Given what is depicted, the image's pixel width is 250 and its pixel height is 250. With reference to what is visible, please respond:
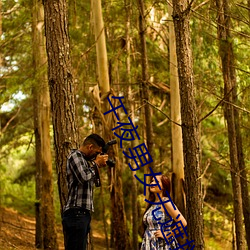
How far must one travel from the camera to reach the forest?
6.46 m

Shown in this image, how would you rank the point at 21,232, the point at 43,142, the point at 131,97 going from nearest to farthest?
the point at 43,142
the point at 21,232
the point at 131,97

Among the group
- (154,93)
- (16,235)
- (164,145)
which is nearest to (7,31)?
(154,93)

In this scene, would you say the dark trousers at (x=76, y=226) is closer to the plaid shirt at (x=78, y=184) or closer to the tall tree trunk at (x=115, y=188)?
the plaid shirt at (x=78, y=184)

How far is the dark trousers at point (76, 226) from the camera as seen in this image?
5457mm

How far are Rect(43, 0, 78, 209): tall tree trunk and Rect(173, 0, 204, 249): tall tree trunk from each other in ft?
4.76

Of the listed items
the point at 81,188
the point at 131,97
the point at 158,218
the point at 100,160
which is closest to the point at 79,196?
the point at 81,188

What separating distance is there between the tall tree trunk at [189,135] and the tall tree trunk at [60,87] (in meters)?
1.45

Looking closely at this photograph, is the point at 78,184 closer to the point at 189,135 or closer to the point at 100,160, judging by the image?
the point at 100,160

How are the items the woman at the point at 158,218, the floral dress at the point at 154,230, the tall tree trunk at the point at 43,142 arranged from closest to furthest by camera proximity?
the woman at the point at 158,218, the floral dress at the point at 154,230, the tall tree trunk at the point at 43,142

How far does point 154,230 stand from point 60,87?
2.21 meters

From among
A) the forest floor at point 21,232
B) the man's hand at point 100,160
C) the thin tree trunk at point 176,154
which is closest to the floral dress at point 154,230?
the man's hand at point 100,160

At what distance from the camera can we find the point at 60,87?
21.4 ft

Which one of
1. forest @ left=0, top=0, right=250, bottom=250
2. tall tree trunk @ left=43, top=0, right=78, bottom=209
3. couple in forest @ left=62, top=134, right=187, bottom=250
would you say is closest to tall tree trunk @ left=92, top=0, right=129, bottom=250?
forest @ left=0, top=0, right=250, bottom=250

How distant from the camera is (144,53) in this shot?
12.5 meters
